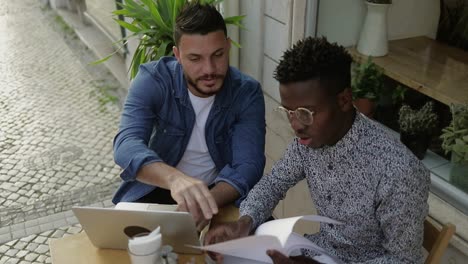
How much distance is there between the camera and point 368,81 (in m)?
2.49

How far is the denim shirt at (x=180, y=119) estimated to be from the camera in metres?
Answer: 2.00

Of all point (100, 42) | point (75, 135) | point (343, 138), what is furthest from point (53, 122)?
point (343, 138)

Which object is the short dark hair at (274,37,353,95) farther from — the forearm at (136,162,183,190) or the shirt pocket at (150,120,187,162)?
the shirt pocket at (150,120,187,162)

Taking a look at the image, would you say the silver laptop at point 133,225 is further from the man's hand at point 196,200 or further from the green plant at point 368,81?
the green plant at point 368,81

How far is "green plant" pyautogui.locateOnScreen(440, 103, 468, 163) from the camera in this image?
2016 mm

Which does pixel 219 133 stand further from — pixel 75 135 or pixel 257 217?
pixel 75 135

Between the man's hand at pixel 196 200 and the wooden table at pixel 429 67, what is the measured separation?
4.24 ft

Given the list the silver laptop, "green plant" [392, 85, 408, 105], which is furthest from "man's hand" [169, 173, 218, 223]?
"green plant" [392, 85, 408, 105]

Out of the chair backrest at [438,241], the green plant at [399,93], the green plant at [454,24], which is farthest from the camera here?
the green plant at [454,24]

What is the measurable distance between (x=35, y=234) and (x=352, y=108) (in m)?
2.65

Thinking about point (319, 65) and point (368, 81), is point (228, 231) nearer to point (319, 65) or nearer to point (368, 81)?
point (319, 65)

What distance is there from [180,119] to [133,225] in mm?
730

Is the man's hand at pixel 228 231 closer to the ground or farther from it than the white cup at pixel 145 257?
closer to the ground

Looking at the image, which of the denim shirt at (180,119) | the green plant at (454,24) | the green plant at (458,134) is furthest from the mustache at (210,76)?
the green plant at (454,24)
